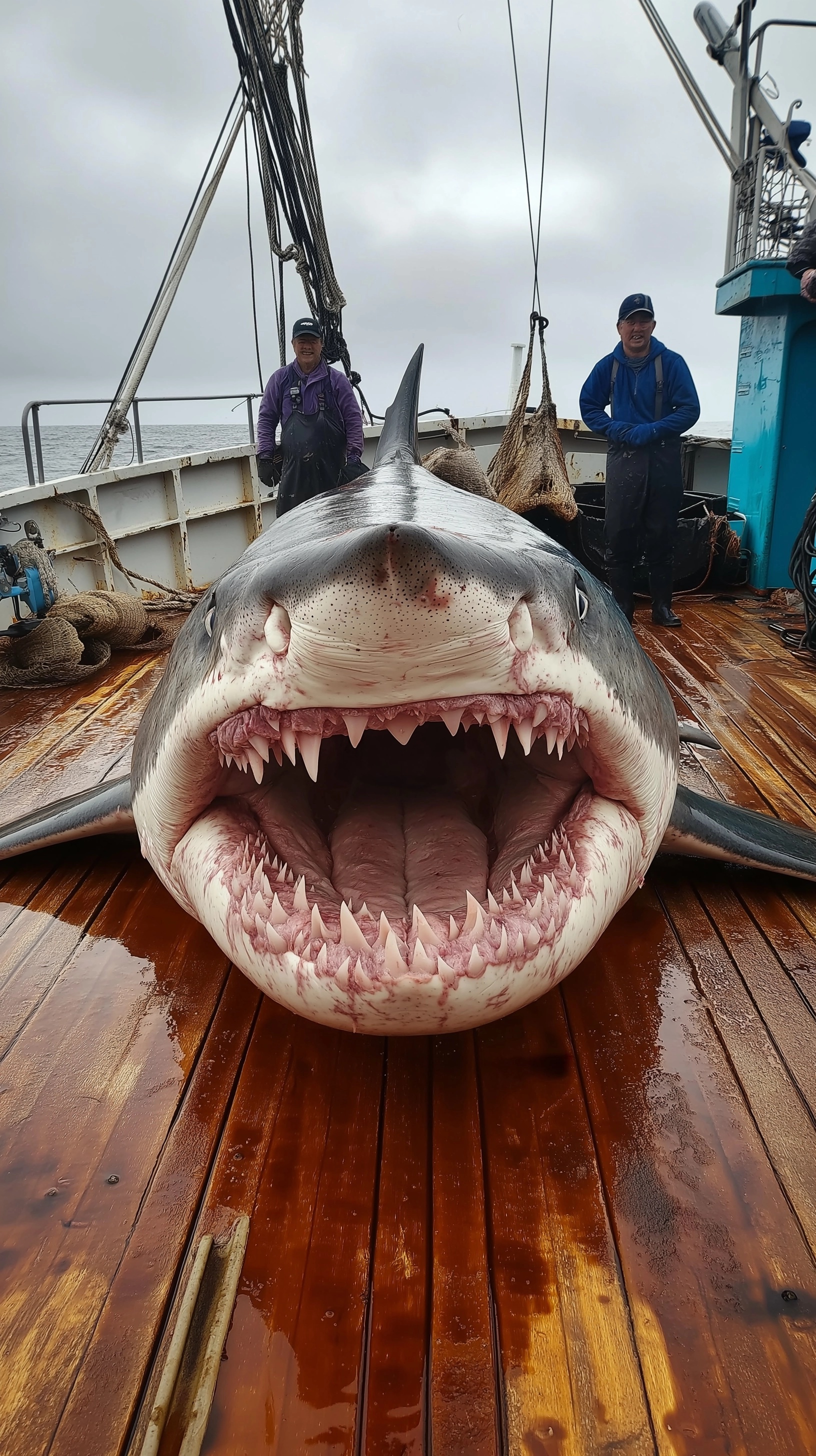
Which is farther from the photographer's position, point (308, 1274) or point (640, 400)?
point (640, 400)

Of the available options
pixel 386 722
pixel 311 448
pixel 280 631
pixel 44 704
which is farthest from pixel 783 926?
pixel 311 448

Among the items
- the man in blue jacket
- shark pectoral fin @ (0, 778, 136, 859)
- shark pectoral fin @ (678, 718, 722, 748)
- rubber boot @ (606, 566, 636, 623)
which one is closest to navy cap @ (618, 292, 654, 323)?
the man in blue jacket

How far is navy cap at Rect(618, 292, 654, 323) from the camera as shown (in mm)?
4840

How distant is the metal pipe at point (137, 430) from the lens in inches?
281

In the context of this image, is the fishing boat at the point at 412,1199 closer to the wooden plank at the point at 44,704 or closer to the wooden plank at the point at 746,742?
the wooden plank at the point at 746,742

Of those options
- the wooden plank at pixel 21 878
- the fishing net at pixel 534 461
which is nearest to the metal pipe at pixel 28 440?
the fishing net at pixel 534 461

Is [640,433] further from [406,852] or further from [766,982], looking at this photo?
[406,852]

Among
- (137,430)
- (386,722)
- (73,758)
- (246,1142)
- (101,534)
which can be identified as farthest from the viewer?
(137,430)

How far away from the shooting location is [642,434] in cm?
499

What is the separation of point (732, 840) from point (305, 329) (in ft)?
14.4

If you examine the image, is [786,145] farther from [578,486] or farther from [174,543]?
[174,543]

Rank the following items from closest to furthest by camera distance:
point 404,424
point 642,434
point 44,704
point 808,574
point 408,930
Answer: point 408,930, point 404,424, point 44,704, point 808,574, point 642,434

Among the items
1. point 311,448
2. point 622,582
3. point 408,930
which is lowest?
point 622,582

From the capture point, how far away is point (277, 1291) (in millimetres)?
1092
